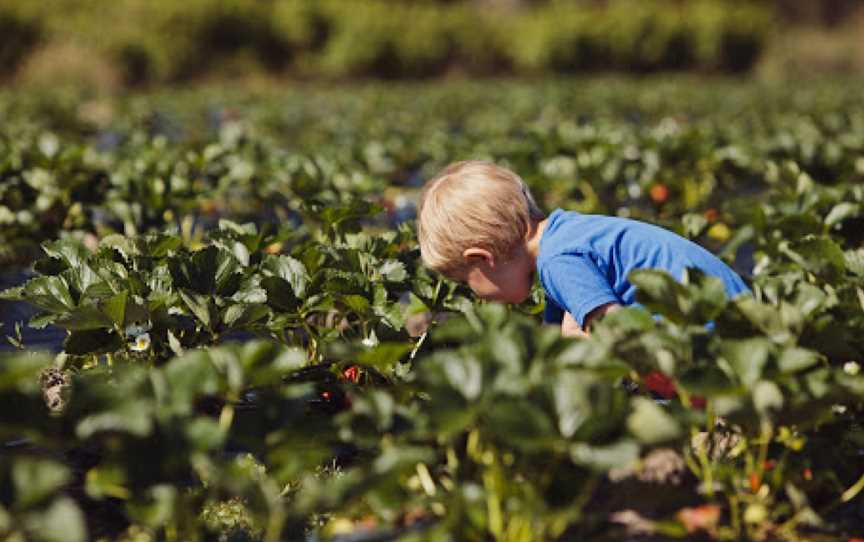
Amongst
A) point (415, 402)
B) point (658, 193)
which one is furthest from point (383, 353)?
point (658, 193)

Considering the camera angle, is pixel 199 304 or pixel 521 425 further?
pixel 199 304

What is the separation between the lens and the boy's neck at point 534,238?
301cm

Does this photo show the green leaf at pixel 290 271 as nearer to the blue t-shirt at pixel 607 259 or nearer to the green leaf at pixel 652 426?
the blue t-shirt at pixel 607 259

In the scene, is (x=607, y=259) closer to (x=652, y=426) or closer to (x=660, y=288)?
(x=660, y=288)

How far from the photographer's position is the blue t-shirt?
2.81 m

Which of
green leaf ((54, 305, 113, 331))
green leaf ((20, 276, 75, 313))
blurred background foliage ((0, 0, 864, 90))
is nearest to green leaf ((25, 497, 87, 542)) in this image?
green leaf ((54, 305, 113, 331))

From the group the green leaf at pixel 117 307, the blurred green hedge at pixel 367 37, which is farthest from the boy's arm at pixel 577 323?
the blurred green hedge at pixel 367 37

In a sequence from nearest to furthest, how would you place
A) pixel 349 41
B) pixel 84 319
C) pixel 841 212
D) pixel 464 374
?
pixel 464 374 → pixel 84 319 → pixel 841 212 → pixel 349 41

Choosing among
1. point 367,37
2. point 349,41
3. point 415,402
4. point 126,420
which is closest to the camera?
point 126,420

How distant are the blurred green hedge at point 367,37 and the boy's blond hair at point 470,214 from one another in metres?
20.0

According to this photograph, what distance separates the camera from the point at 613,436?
1.96 meters

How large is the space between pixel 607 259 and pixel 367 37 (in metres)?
22.4

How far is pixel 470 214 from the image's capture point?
2.82 m

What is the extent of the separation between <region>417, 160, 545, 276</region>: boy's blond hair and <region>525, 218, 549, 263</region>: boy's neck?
1.8 inches
